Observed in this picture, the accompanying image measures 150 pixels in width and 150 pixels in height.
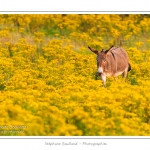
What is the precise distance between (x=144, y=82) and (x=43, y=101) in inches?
101

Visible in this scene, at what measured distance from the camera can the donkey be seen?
12891 millimetres

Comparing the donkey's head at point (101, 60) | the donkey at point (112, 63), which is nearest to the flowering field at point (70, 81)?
the donkey at point (112, 63)

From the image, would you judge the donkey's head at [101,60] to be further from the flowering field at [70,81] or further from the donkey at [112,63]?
the flowering field at [70,81]

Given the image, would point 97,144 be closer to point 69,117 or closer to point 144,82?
point 69,117

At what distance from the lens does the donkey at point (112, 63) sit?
42.3 ft

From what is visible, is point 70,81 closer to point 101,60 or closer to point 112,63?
point 101,60

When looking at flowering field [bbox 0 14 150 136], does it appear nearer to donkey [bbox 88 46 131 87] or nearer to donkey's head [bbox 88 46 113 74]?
donkey [bbox 88 46 131 87]

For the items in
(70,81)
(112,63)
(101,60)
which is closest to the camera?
(70,81)

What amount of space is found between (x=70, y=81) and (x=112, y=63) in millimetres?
1421

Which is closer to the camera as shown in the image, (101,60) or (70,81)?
(70,81)

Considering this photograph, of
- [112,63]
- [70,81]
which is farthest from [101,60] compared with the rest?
[70,81]

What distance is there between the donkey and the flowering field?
0.83 ft

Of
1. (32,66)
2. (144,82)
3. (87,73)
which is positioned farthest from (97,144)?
(32,66)

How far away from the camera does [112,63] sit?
13.5m
